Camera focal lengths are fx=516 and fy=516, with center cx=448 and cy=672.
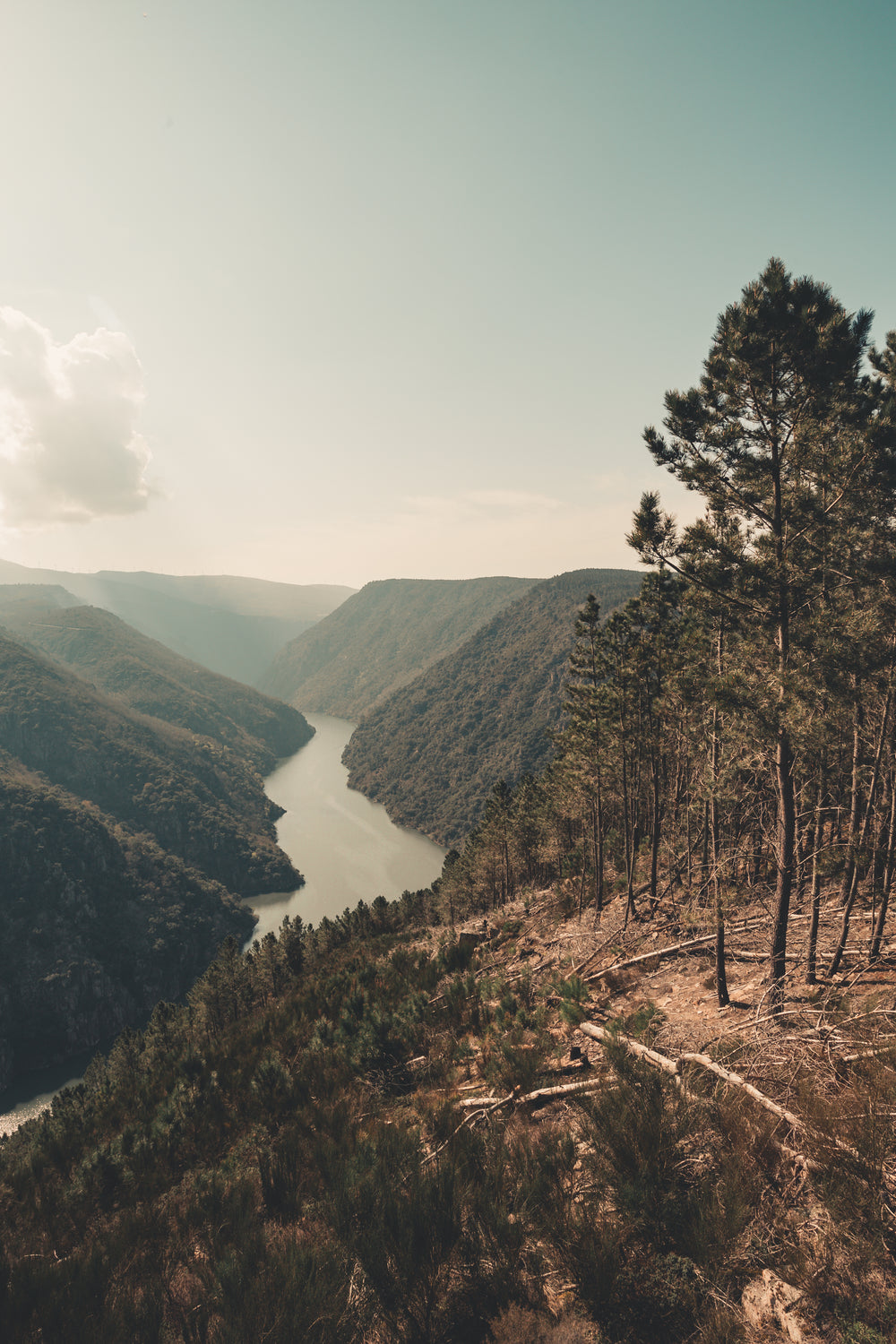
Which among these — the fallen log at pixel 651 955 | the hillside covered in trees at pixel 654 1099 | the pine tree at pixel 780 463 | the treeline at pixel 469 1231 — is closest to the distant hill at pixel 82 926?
the hillside covered in trees at pixel 654 1099

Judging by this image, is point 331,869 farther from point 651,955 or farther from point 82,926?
point 651,955

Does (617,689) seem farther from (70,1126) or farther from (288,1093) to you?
(70,1126)

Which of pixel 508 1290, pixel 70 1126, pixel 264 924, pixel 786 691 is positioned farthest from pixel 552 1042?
pixel 264 924

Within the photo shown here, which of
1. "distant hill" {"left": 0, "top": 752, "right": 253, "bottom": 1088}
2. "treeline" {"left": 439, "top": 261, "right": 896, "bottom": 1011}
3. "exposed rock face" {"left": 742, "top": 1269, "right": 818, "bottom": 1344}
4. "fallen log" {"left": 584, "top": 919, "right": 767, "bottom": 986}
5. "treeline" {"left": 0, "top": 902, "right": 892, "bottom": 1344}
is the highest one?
"treeline" {"left": 439, "top": 261, "right": 896, "bottom": 1011}

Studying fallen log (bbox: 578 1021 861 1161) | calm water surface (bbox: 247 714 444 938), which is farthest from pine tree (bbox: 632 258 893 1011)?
calm water surface (bbox: 247 714 444 938)

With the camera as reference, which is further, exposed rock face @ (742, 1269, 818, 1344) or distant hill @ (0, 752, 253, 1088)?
distant hill @ (0, 752, 253, 1088)

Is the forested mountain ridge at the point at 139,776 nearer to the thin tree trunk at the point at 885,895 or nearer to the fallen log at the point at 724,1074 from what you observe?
the thin tree trunk at the point at 885,895

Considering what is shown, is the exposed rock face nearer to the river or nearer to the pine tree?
the pine tree

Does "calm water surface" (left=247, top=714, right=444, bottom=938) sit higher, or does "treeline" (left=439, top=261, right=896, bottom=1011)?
"treeline" (left=439, top=261, right=896, bottom=1011)

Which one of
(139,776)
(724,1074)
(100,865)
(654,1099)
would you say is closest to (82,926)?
(100,865)
